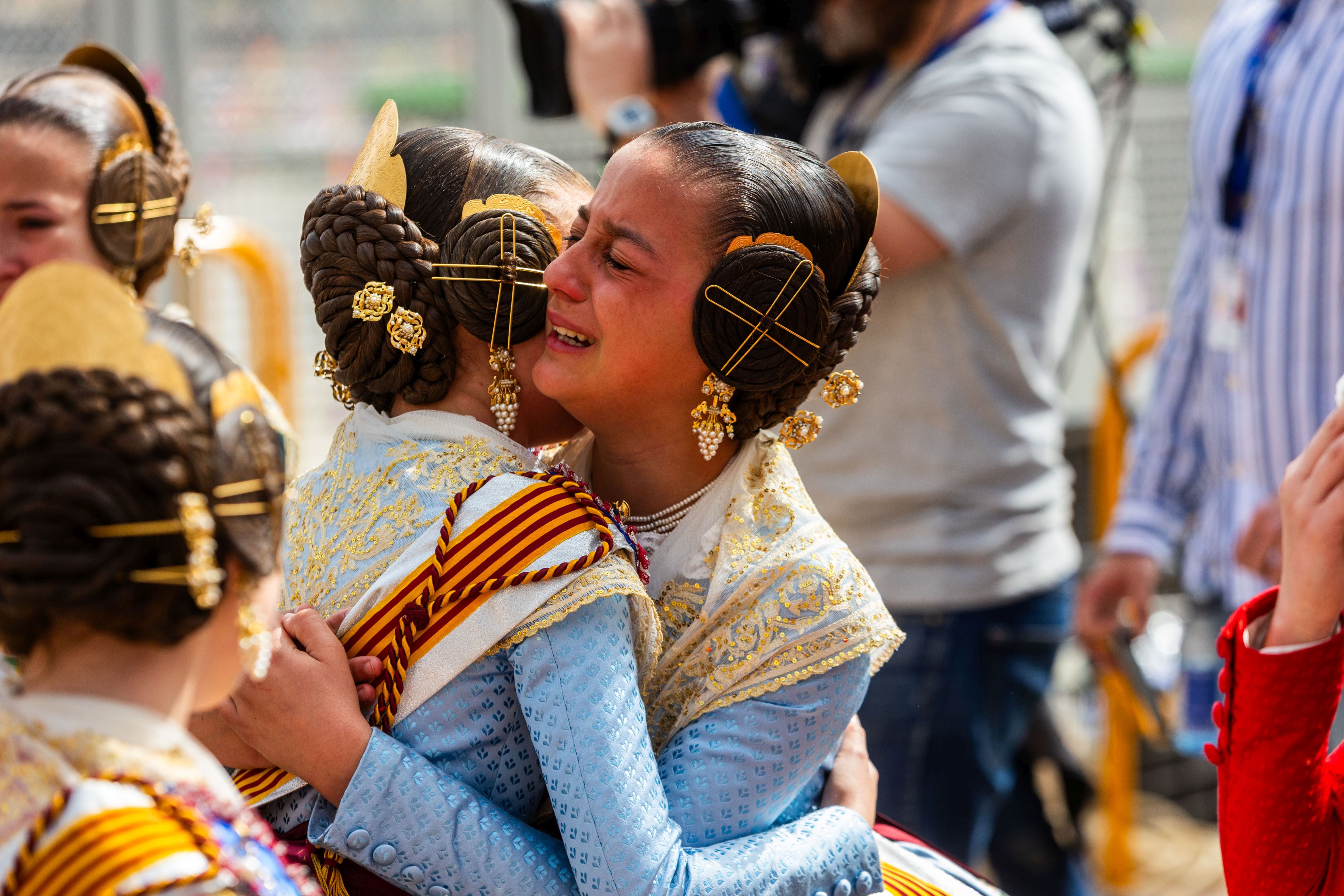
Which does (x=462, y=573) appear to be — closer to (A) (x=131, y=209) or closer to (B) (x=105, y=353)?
(B) (x=105, y=353)

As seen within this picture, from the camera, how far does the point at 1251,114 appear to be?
2504 millimetres

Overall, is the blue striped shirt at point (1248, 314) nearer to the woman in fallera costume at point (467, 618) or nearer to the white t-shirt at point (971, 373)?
the white t-shirt at point (971, 373)

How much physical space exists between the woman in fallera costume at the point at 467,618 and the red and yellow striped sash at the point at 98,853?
263 mm

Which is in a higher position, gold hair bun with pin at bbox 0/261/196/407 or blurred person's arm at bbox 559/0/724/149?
gold hair bun with pin at bbox 0/261/196/407

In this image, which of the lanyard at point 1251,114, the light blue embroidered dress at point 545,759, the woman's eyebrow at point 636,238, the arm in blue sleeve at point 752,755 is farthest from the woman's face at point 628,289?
the lanyard at point 1251,114

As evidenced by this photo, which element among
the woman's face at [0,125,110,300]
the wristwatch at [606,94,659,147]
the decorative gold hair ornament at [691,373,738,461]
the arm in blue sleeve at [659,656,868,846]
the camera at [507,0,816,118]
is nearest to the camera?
the arm in blue sleeve at [659,656,868,846]

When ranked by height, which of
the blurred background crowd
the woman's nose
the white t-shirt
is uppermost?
the woman's nose

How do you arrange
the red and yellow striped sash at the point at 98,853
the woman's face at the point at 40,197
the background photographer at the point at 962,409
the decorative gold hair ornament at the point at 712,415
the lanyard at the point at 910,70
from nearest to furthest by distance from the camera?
the red and yellow striped sash at the point at 98,853 < the decorative gold hair ornament at the point at 712,415 < the woman's face at the point at 40,197 < the background photographer at the point at 962,409 < the lanyard at the point at 910,70

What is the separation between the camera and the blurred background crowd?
2422 mm

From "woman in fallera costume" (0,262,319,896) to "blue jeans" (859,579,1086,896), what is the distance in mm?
1519

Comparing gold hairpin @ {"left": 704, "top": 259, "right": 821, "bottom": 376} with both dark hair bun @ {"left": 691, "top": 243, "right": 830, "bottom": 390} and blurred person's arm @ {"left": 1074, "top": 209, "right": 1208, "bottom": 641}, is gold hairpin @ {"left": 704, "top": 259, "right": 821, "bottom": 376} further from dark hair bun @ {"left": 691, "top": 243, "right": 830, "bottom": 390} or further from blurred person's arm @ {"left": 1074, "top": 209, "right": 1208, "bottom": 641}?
blurred person's arm @ {"left": 1074, "top": 209, "right": 1208, "bottom": 641}

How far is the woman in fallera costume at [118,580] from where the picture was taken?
880mm

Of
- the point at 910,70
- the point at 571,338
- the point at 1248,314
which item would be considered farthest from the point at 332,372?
the point at 1248,314

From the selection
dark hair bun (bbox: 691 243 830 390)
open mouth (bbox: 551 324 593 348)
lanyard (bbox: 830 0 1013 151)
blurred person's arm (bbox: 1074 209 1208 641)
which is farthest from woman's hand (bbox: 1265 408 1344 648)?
blurred person's arm (bbox: 1074 209 1208 641)
